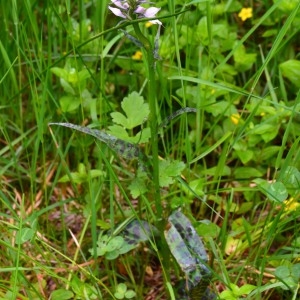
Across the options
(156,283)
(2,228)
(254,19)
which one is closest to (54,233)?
(2,228)

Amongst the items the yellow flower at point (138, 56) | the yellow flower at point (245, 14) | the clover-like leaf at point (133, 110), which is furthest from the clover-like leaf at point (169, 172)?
the yellow flower at point (245, 14)

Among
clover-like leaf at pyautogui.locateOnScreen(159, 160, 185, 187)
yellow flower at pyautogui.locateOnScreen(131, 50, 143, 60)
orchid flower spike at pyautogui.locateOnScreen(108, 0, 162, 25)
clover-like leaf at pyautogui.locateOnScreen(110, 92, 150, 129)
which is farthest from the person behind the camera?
yellow flower at pyautogui.locateOnScreen(131, 50, 143, 60)

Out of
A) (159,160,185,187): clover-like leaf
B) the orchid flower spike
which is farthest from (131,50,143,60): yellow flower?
the orchid flower spike

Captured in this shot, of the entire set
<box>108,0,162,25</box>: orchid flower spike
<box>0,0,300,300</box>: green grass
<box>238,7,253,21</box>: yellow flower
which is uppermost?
<box>108,0,162,25</box>: orchid flower spike

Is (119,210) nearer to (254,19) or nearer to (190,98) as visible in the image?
(190,98)

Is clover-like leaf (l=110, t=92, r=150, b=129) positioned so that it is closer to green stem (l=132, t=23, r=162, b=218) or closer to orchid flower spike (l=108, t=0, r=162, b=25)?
green stem (l=132, t=23, r=162, b=218)

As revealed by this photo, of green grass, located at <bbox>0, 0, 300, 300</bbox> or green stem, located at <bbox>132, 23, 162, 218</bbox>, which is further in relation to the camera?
green grass, located at <bbox>0, 0, 300, 300</bbox>

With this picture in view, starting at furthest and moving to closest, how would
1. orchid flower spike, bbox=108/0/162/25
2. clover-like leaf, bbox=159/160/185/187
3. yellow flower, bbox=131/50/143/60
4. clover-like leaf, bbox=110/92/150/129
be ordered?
yellow flower, bbox=131/50/143/60 → clover-like leaf, bbox=110/92/150/129 → clover-like leaf, bbox=159/160/185/187 → orchid flower spike, bbox=108/0/162/25

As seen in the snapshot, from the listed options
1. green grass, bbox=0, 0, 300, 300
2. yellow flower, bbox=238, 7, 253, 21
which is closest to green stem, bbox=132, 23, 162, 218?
green grass, bbox=0, 0, 300, 300

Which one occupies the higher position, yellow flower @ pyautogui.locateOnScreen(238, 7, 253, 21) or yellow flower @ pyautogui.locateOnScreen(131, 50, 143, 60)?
yellow flower @ pyautogui.locateOnScreen(238, 7, 253, 21)

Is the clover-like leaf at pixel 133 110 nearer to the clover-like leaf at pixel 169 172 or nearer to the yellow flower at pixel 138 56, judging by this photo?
the clover-like leaf at pixel 169 172
